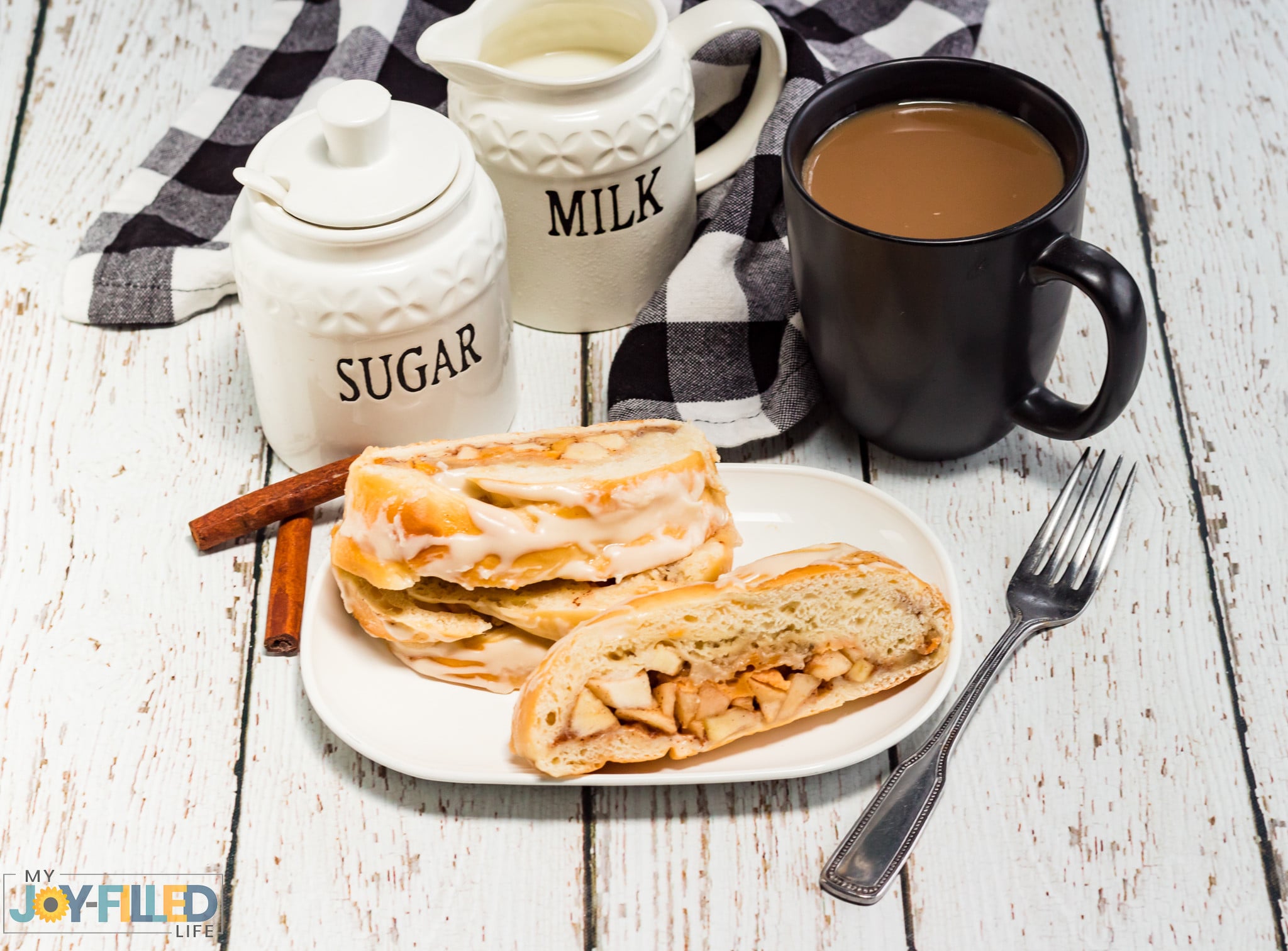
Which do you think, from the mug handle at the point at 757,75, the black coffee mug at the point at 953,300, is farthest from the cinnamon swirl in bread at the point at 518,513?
the mug handle at the point at 757,75

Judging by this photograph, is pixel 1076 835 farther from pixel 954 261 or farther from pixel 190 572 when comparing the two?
pixel 190 572

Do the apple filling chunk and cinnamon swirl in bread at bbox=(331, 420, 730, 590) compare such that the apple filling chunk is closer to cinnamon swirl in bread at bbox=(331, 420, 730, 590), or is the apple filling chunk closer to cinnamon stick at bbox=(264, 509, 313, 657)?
A: cinnamon swirl in bread at bbox=(331, 420, 730, 590)

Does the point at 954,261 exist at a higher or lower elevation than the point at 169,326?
higher

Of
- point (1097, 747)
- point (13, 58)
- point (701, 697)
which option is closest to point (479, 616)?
point (701, 697)

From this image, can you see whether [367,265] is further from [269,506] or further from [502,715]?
[502,715]

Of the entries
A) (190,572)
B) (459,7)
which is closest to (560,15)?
(459,7)
